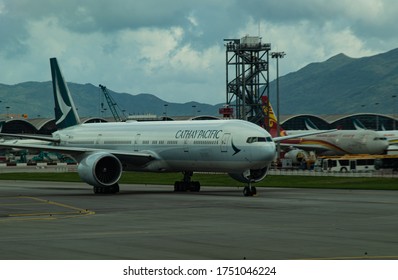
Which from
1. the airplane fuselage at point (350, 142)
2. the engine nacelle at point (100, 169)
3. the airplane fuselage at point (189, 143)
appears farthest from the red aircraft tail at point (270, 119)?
the engine nacelle at point (100, 169)

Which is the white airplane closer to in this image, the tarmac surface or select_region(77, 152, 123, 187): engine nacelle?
select_region(77, 152, 123, 187): engine nacelle

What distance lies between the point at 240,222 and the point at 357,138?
291ft

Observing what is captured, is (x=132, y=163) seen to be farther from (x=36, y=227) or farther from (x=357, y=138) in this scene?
(x=357, y=138)

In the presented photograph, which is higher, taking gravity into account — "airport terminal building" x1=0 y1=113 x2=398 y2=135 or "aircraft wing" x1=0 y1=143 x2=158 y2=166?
"airport terminal building" x1=0 y1=113 x2=398 y2=135

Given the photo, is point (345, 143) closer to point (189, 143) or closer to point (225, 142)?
point (189, 143)

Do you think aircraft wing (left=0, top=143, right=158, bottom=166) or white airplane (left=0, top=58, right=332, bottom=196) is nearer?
white airplane (left=0, top=58, right=332, bottom=196)

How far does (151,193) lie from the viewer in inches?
2202

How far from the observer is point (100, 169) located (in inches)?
2167

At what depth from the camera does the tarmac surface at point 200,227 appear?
22906mm

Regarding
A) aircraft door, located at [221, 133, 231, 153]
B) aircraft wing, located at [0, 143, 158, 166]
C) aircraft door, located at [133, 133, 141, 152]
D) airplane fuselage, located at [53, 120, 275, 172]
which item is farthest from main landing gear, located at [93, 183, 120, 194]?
aircraft door, located at [221, 133, 231, 153]

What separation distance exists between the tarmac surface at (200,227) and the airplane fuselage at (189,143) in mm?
2600

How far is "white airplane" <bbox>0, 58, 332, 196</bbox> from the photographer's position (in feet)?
167

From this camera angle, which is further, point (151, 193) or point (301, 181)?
point (301, 181)

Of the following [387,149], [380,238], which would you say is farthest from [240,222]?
[387,149]
